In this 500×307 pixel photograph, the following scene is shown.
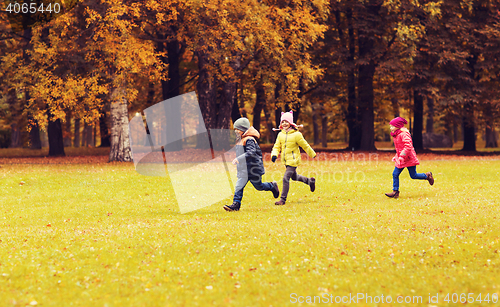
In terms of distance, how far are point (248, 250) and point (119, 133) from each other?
1913 cm

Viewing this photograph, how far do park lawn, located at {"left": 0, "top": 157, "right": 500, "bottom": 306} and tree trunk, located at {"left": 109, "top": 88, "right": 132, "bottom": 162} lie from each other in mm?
11015

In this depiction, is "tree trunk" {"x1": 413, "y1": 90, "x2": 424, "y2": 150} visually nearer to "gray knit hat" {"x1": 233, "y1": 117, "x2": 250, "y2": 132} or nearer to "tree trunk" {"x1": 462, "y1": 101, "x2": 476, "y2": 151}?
"tree trunk" {"x1": 462, "y1": 101, "x2": 476, "y2": 151}

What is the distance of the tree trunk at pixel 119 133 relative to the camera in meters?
25.5

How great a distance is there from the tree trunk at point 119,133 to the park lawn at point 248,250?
36.1ft

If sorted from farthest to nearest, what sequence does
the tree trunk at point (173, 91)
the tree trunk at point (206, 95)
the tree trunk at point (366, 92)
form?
the tree trunk at point (366, 92), the tree trunk at point (173, 91), the tree trunk at point (206, 95)

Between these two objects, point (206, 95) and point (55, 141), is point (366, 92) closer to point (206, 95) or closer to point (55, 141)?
point (206, 95)

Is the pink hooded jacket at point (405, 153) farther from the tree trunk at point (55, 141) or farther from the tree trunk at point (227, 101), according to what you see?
the tree trunk at point (55, 141)

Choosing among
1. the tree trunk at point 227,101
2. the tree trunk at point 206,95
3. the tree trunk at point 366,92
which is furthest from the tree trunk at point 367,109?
the tree trunk at point 206,95

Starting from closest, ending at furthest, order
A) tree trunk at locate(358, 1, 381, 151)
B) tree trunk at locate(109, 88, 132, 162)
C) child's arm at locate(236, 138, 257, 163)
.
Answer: child's arm at locate(236, 138, 257, 163), tree trunk at locate(109, 88, 132, 162), tree trunk at locate(358, 1, 381, 151)

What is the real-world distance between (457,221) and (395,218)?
1.26 meters

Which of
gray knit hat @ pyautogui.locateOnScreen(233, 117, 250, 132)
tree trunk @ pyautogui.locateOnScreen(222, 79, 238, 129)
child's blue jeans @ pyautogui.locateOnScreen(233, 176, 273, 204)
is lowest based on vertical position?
child's blue jeans @ pyautogui.locateOnScreen(233, 176, 273, 204)

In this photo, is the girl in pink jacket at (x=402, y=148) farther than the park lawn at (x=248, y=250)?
Yes

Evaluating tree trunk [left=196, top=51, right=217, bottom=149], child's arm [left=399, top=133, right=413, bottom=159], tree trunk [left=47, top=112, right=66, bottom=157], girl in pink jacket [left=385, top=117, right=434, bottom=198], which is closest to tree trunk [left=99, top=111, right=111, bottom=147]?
tree trunk [left=47, top=112, right=66, bottom=157]

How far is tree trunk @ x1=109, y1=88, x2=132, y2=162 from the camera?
1003 inches
